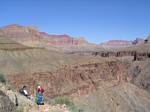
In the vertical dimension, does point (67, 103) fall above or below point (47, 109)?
below

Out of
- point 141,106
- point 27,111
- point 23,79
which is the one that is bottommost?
point 141,106

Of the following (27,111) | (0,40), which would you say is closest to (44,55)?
(0,40)

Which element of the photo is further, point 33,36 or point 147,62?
point 33,36

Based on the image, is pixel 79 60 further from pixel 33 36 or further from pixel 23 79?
pixel 33 36

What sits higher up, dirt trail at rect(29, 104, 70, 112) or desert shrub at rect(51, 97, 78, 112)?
dirt trail at rect(29, 104, 70, 112)

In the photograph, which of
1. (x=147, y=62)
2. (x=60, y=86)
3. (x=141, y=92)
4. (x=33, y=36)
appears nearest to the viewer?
(x=60, y=86)

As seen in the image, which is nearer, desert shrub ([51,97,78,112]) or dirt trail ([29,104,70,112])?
dirt trail ([29,104,70,112])

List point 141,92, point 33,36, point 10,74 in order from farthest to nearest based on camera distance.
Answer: point 33,36 < point 141,92 < point 10,74

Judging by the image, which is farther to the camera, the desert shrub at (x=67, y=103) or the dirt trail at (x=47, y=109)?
the desert shrub at (x=67, y=103)

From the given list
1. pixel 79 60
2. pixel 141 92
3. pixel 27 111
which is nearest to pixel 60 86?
pixel 79 60

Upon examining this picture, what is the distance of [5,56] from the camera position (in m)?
69.4

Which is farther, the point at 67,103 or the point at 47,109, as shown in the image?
the point at 67,103

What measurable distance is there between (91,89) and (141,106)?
9869 millimetres

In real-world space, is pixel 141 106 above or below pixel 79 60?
below
